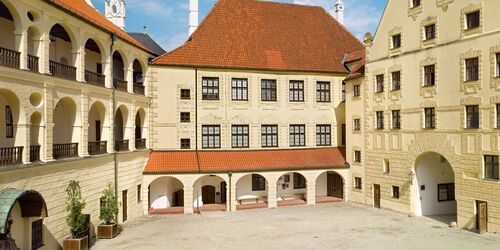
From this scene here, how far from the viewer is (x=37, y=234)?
14633mm

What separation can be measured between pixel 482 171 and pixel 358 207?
345 inches

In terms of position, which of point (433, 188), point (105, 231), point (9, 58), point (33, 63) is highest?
point (33, 63)

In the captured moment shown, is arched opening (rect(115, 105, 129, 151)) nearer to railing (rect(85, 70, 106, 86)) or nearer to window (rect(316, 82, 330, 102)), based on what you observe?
railing (rect(85, 70, 106, 86))

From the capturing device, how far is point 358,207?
1007 inches

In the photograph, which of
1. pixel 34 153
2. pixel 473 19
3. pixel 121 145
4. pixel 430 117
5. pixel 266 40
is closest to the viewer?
pixel 34 153

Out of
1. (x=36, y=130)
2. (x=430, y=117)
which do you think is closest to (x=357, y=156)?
(x=430, y=117)

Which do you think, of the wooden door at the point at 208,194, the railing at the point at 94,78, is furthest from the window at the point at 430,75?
the railing at the point at 94,78

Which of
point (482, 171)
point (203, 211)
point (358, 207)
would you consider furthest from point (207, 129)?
point (482, 171)

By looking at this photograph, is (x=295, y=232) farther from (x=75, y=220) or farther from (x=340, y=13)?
(x=340, y=13)

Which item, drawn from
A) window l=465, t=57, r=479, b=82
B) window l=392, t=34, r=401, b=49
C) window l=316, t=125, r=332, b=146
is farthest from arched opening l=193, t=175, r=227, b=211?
window l=465, t=57, r=479, b=82

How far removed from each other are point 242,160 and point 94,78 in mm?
11034

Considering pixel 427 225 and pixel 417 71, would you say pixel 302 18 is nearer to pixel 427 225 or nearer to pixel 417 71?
pixel 417 71

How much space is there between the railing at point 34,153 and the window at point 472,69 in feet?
66.9

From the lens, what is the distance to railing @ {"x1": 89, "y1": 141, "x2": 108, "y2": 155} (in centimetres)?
1904
